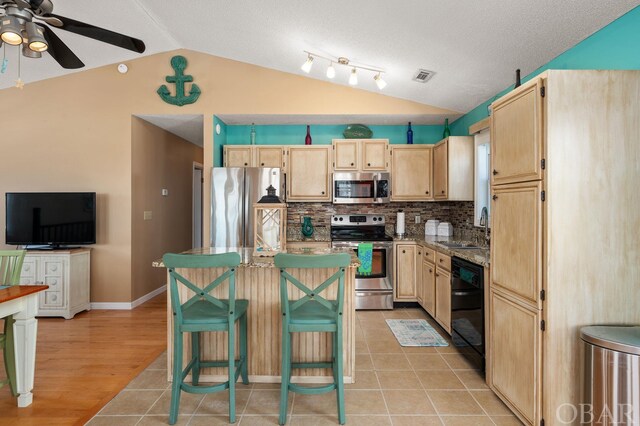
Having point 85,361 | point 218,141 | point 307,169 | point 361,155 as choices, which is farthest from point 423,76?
point 85,361

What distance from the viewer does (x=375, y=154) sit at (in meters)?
4.57

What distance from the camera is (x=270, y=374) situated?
2.56m

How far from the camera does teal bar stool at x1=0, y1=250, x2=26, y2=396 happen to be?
226 cm

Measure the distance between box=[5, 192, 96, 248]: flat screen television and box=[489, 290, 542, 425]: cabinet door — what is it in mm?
4462

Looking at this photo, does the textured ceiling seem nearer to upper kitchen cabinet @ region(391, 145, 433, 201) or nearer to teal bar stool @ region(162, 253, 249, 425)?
upper kitchen cabinet @ region(391, 145, 433, 201)


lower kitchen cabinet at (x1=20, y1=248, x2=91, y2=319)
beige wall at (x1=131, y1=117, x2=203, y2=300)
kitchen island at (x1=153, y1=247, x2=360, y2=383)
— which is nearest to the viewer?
kitchen island at (x1=153, y1=247, x2=360, y2=383)

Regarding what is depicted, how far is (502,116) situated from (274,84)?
295 cm

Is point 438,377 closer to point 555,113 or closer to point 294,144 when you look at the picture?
point 555,113

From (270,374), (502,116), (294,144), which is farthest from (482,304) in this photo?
(294,144)

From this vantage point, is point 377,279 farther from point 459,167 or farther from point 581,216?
point 581,216

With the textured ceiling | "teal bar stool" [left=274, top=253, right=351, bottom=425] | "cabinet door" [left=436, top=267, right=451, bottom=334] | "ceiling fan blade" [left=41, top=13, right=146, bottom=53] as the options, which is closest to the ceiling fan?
"ceiling fan blade" [left=41, top=13, right=146, bottom=53]

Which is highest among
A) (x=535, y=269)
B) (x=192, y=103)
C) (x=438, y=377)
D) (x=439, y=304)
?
(x=192, y=103)

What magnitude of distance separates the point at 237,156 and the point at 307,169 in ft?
3.13

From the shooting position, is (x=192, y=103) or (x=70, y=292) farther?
(x=192, y=103)
